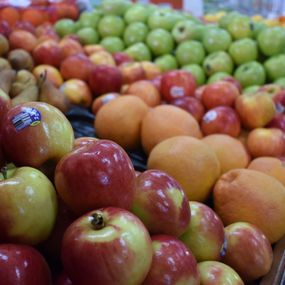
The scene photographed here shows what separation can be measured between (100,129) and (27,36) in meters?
0.78

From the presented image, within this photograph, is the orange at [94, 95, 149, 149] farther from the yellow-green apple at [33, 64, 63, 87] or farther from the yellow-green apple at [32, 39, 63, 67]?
the yellow-green apple at [32, 39, 63, 67]

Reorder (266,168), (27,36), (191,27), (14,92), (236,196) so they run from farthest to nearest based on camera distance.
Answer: (191,27) → (27,36) → (14,92) → (266,168) → (236,196)

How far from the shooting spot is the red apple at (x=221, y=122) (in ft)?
4.97

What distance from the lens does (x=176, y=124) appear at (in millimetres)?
1403

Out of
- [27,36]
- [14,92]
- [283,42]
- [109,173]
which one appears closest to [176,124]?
[14,92]

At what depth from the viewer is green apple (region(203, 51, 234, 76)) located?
254 cm

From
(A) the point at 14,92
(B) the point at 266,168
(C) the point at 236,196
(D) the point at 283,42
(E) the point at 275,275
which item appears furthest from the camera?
(D) the point at 283,42

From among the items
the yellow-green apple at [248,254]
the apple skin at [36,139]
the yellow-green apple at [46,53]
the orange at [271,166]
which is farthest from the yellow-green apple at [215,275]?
the yellow-green apple at [46,53]

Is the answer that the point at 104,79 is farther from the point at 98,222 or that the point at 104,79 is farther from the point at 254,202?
the point at 98,222

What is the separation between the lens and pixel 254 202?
109 cm

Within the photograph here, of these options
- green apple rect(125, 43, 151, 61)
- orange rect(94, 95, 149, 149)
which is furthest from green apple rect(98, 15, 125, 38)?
orange rect(94, 95, 149, 149)

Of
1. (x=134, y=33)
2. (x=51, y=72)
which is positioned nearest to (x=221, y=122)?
(x=51, y=72)

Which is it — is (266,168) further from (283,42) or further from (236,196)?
(283,42)

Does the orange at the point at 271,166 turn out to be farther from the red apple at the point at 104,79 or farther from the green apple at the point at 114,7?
the green apple at the point at 114,7
